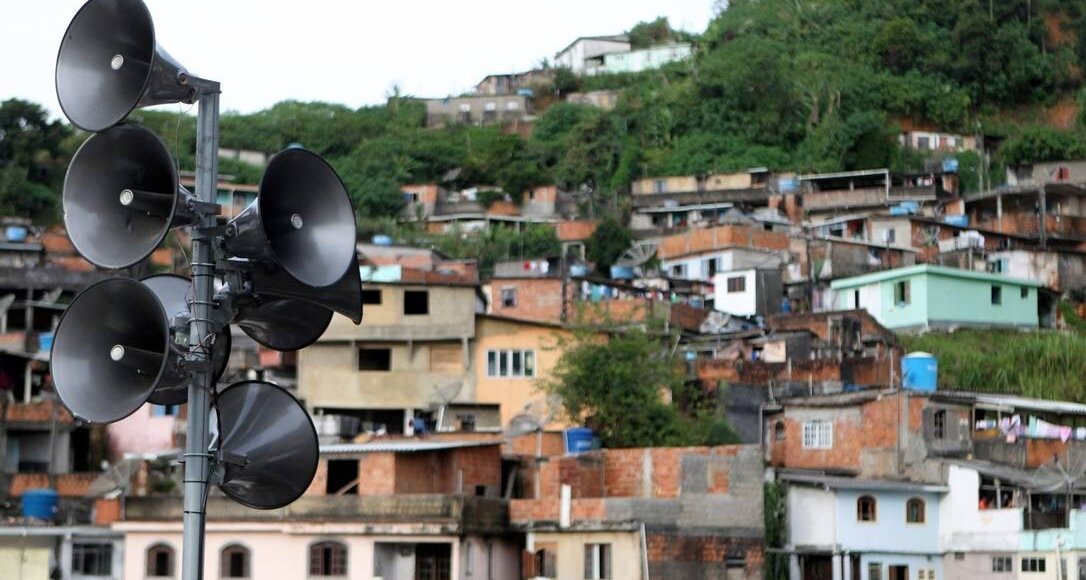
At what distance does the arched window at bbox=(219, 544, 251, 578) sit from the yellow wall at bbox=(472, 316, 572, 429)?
9293mm

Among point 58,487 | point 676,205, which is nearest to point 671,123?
point 676,205

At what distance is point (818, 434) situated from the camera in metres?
33.5

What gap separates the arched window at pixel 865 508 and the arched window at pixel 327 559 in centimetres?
847

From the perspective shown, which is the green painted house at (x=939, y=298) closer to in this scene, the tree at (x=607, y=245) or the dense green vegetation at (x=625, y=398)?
the dense green vegetation at (x=625, y=398)

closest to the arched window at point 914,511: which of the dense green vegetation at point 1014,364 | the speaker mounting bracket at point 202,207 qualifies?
the dense green vegetation at point 1014,364

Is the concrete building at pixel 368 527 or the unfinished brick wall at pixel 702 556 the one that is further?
the concrete building at pixel 368 527

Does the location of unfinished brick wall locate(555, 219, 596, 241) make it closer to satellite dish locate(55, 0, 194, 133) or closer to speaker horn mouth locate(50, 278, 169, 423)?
satellite dish locate(55, 0, 194, 133)

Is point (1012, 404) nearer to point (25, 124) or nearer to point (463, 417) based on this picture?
point (463, 417)

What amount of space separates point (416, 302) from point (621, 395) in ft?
26.1

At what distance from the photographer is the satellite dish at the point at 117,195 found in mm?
6512

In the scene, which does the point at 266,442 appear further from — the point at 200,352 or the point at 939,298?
the point at 939,298

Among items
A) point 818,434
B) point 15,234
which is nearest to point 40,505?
point 818,434

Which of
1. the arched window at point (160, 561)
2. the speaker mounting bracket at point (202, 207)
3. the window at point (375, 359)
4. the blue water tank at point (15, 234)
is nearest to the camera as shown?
the speaker mounting bracket at point (202, 207)

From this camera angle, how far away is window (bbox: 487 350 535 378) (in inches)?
1543
